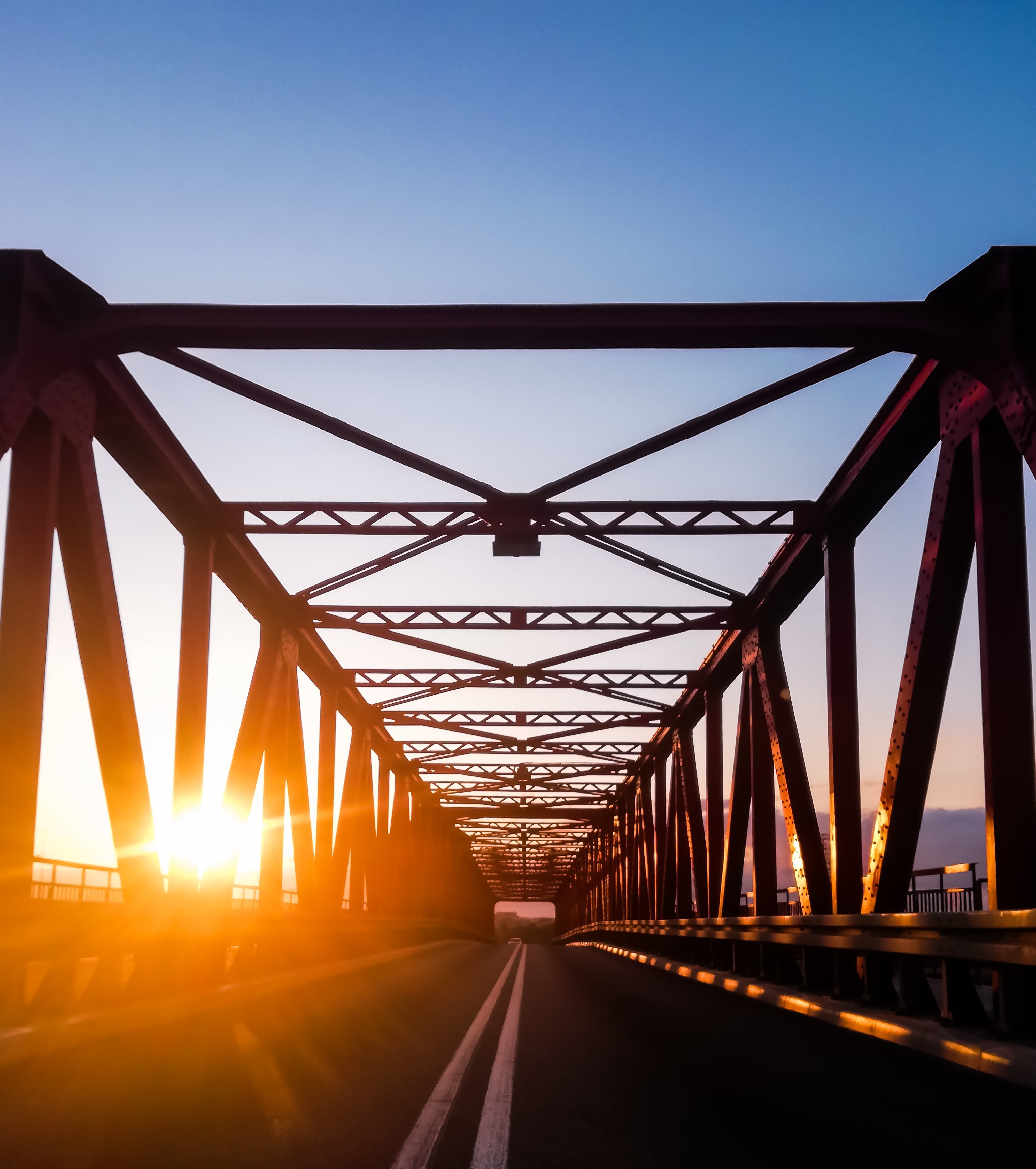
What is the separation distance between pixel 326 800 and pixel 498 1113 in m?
18.6

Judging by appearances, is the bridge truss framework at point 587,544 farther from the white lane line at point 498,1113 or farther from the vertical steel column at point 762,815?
the white lane line at point 498,1113

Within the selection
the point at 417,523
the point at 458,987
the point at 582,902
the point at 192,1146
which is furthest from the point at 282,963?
the point at 582,902

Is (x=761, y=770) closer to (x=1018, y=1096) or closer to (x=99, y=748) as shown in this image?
(x=99, y=748)

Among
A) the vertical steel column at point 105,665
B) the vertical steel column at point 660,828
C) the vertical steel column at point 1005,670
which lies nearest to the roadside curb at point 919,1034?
the vertical steel column at point 1005,670

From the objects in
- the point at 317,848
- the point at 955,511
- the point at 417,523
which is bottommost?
the point at 317,848

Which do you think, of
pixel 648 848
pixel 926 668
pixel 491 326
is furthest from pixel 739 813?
pixel 648 848

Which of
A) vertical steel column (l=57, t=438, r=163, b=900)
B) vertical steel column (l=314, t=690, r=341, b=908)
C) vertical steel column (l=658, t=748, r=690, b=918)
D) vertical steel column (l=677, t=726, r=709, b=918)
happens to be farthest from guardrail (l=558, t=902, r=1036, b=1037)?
vertical steel column (l=658, t=748, r=690, b=918)

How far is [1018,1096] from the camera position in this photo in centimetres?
584

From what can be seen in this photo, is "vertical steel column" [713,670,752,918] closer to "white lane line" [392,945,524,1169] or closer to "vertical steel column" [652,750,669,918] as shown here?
"white lane line" [392,945,524,1169]

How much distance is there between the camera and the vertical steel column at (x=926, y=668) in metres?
9.53

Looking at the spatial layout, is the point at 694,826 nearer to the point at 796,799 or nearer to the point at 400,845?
the point at 796,799

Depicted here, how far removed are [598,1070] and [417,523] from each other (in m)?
8.61

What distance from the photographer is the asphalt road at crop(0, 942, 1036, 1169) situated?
4680 mm

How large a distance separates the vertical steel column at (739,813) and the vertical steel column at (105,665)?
947 centimetres
